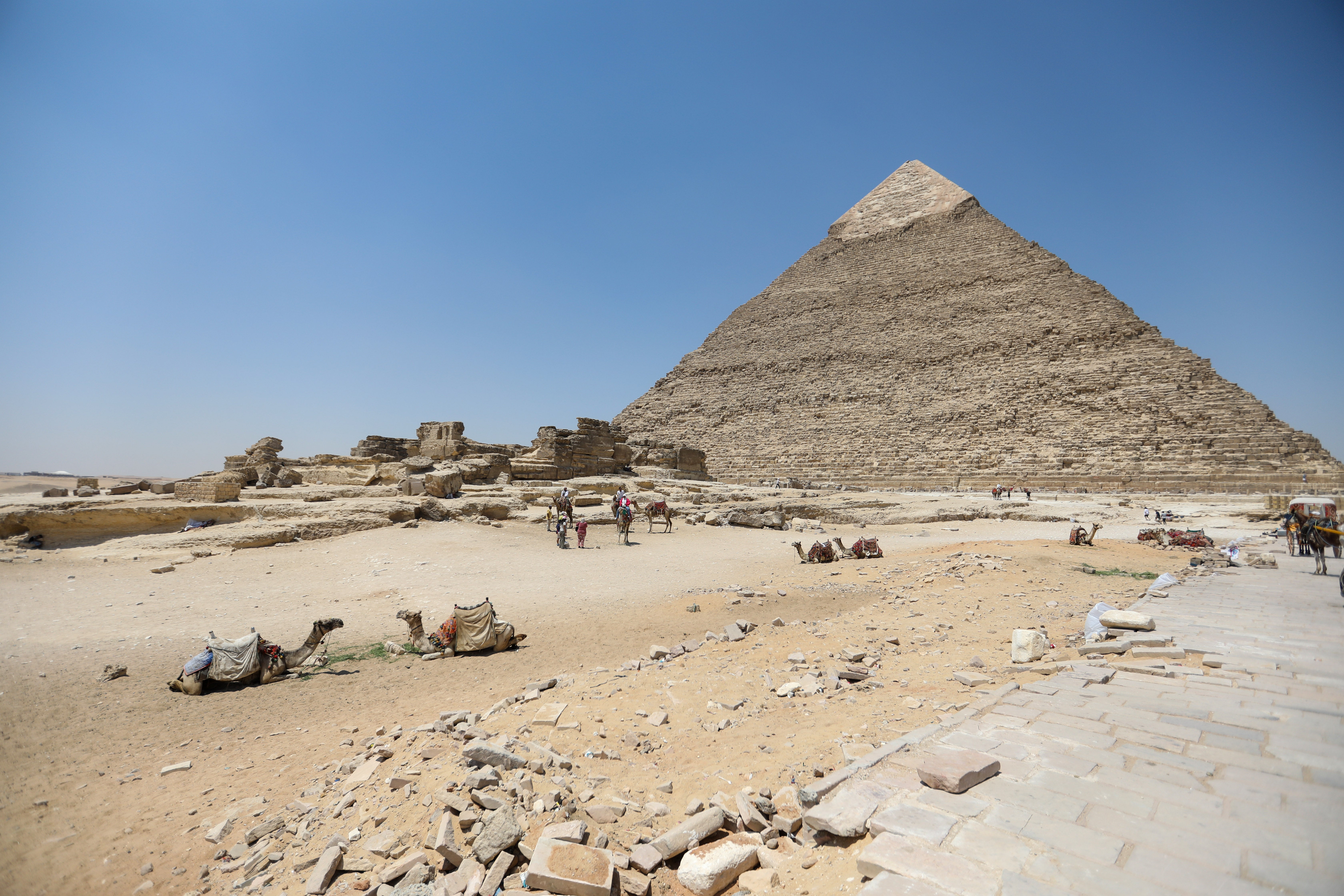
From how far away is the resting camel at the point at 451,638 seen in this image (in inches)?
208

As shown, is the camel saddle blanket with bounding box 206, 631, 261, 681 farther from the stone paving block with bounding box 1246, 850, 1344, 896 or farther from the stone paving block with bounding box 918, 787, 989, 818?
the stone paving block with bounding box 1246, 850, 1344, 896

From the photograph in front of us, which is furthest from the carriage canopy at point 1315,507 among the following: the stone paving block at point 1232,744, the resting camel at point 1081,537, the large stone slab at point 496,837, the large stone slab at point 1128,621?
the large stone slab at point 496,837

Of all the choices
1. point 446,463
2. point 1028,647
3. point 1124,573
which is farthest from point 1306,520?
point 446,463

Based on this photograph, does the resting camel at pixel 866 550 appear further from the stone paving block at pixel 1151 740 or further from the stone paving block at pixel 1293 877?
the stone paving block at pixel 1293 877

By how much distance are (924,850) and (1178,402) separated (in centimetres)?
4552

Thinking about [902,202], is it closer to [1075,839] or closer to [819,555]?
[819,555]

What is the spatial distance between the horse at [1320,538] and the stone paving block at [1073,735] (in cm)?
685

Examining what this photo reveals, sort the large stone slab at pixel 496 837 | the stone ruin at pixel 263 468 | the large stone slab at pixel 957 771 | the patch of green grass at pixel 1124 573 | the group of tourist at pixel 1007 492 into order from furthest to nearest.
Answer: the group of tourist at pixel 1007 492 → the stone ruin at pixel 263 468 → the patch of green grass at pixel 1124 573 → the large stone slab at pixel 496 837 → the large stone slab at pixel 957 771

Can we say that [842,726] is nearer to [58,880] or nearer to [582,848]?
[582,848]

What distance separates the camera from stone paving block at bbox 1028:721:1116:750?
7.82 feet

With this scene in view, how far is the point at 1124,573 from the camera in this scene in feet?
25.5

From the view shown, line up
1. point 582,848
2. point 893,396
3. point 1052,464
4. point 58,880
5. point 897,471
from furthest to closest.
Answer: point 893,396, point 897,471, point 1052,464, point 58,880, point 582,848

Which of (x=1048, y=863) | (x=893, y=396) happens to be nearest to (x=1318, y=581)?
(x=1048, y=863)

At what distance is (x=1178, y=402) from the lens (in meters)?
35.6
